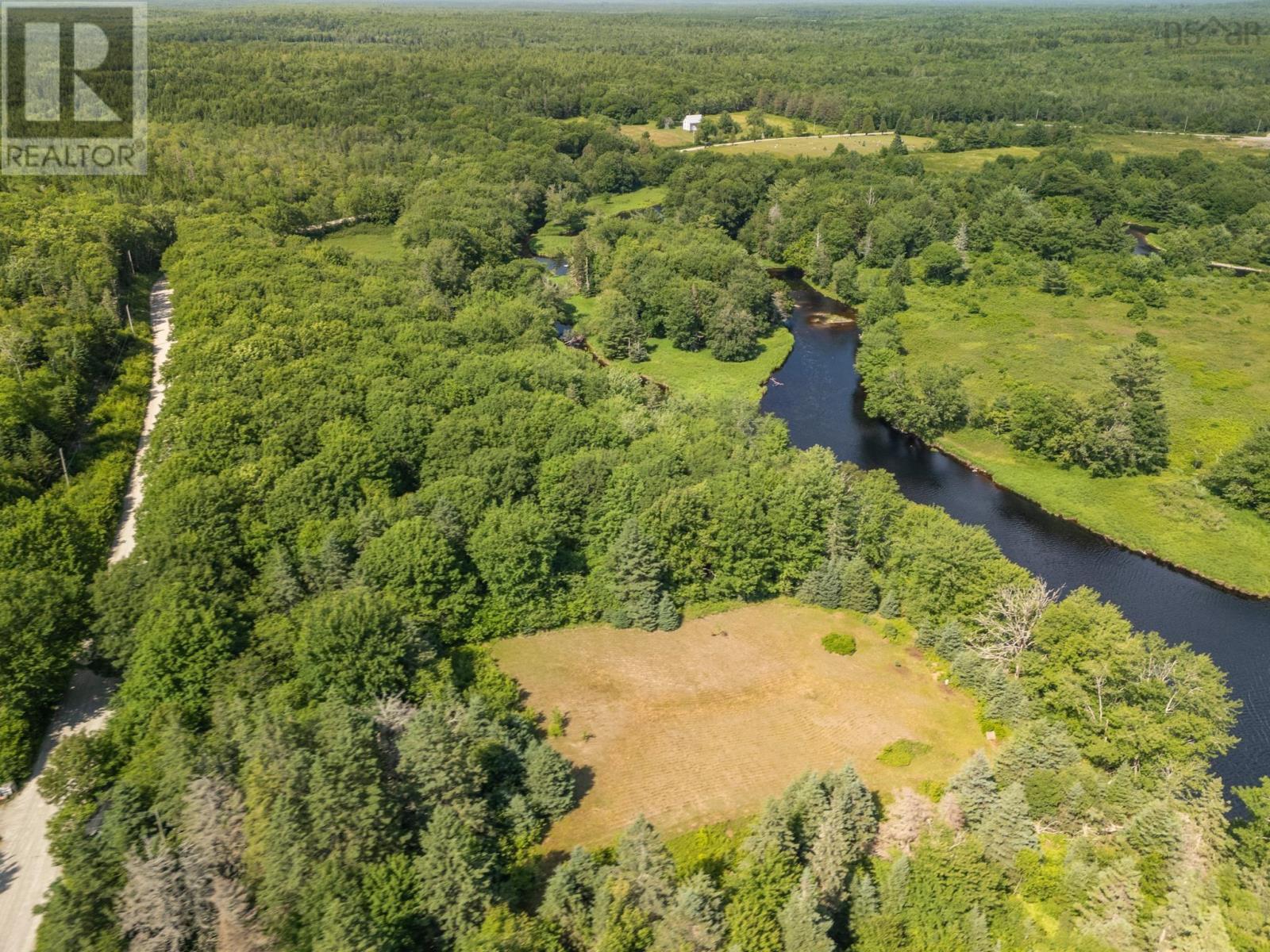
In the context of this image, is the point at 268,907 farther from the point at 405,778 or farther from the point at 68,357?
the point at 68,357

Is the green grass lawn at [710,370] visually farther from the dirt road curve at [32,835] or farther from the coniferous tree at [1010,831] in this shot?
the dirt road curve at [32,835]

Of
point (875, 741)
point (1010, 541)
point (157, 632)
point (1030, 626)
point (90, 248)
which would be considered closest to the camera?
point (157, 632)

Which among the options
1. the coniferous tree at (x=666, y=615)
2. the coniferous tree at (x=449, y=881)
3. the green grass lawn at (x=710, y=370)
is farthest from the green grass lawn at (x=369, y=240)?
the coniferous tree at (x=449, y=881)

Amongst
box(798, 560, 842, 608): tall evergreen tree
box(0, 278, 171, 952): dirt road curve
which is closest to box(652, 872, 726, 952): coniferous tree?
box(0, 278, 171, 952): dirt road curve

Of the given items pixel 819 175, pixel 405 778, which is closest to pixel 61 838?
pixel 405 778

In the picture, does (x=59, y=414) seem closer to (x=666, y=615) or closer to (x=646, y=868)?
(x=666, y=615)

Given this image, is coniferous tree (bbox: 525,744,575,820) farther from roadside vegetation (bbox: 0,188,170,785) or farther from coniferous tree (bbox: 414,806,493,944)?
roadside vegetation (bbox: 0,188,170,785)
